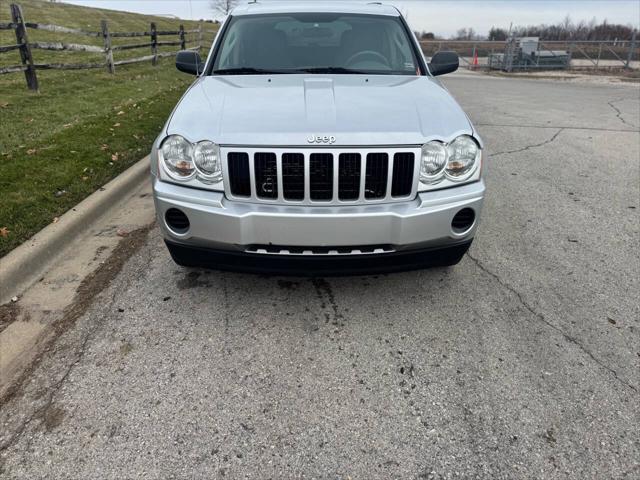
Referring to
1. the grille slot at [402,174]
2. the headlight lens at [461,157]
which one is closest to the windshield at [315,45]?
the headlight lens at [461,157]

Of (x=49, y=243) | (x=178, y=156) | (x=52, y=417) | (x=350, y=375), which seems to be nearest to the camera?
(x=52, y=417)

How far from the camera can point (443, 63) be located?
4.35m

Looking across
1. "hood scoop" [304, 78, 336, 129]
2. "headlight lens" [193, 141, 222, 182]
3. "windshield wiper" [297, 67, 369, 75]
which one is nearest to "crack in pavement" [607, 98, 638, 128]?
"windshield wiper" [297, 67, 369, 75]

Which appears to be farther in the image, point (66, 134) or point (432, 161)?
point (66, 134)

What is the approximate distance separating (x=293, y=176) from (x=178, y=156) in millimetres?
683

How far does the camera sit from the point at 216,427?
2.21 meters

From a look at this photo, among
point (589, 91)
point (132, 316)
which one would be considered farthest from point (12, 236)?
point (589, 91)

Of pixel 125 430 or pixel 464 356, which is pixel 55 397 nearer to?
pixel 125 430

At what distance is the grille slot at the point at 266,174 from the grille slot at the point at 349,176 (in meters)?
0.35

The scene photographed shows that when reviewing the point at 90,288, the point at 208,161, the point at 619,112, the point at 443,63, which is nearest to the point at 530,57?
the point at 619,112

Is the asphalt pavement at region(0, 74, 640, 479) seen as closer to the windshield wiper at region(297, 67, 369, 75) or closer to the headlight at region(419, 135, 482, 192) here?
the headlight at region(419, 135, 482, 192)

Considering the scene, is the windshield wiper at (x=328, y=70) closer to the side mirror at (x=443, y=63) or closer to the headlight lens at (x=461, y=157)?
the side mirror at (x=443, y=63)

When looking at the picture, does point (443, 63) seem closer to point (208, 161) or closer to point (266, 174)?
point (266, 174)

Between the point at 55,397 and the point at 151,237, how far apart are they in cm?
189
